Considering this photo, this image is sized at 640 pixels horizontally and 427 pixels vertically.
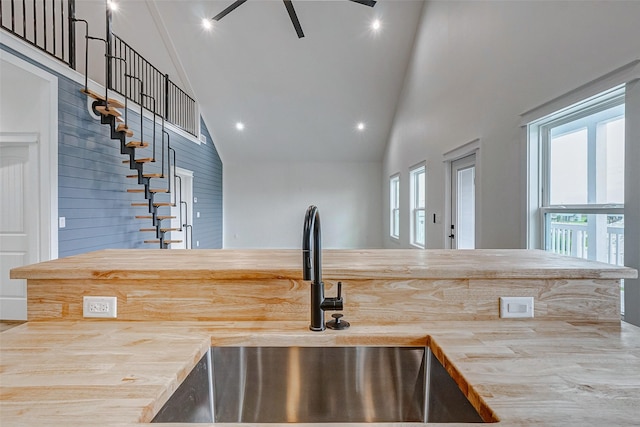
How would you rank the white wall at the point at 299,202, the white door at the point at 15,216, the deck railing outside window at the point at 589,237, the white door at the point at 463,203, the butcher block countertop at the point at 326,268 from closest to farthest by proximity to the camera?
the butcher block countertop at the point at 326,268 → the deck railing outside window at the point at 589,237 → the white door at the point at 15,216 → the white door at the point at 463,203 → the white wall at the point at 299,202

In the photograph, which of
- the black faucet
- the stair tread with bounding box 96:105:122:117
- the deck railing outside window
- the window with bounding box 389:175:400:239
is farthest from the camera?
the window with bounding box 389:175:400:239

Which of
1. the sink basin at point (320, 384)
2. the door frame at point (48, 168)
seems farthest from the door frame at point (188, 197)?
the sink basin at point (320, 384)

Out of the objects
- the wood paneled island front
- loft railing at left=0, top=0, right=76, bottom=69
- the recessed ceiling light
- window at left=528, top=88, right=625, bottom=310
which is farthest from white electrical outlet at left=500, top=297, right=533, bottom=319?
the recessed ceiling light

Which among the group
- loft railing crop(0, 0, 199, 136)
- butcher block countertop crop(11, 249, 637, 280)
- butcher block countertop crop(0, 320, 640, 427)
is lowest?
butcher block countertop crop(0, 320, 640, 427)

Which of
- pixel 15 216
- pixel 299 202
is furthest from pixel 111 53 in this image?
pixel 299 202

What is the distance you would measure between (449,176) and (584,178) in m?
2.00

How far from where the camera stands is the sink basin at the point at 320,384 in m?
1.01

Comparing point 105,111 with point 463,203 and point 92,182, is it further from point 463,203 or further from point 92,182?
point 463,203

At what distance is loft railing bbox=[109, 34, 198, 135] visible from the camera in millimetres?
4742

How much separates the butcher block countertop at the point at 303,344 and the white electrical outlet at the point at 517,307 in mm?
26

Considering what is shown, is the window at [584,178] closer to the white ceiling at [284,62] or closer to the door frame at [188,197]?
the white ceiling at [284,62]

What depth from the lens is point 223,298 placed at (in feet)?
3.65

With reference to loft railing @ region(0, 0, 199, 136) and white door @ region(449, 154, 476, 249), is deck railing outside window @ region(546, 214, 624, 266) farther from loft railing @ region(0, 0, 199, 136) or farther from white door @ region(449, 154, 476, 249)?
loft railing @ region(0, 0, 199, 136)

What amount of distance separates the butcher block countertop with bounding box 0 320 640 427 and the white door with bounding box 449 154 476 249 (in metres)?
2.77
